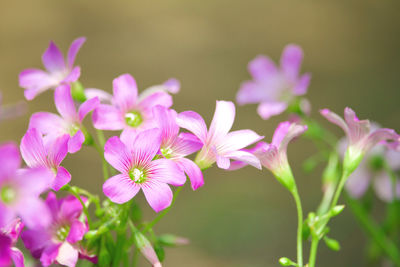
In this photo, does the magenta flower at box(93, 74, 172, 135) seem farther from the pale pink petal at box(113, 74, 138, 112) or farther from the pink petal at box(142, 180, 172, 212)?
the pink petal at box(142, 180, 172, 212)

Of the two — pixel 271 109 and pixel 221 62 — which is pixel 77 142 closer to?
pixel 271 109

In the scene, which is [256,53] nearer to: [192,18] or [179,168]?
[192,18]

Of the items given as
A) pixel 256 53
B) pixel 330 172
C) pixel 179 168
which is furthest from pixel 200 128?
pixel 256 53

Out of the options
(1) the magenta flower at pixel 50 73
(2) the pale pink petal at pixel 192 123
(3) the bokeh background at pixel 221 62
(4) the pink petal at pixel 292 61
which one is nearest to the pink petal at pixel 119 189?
(2) the pale pink petal at pixel 192 123

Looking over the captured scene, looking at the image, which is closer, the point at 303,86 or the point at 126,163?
the point at 126,163

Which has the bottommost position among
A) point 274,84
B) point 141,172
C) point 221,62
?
point 221,62

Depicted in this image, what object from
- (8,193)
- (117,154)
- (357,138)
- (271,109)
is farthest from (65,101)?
(271,109)

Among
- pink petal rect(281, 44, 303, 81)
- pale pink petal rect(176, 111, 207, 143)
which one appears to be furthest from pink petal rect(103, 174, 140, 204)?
pink petal rect(281, 44, 303, 81)
